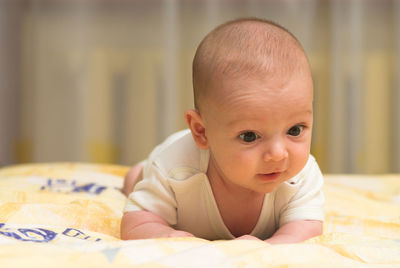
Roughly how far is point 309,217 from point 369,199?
20.0 inches

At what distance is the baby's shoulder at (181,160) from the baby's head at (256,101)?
0.12m

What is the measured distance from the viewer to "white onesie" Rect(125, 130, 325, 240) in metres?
1.01

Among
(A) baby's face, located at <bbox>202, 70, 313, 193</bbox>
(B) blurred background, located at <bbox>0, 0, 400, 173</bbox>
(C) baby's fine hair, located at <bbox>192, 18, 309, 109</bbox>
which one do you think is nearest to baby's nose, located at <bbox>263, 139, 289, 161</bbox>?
(A) baby's face, located at <bbox>202, 70, 313, 193</bbox>

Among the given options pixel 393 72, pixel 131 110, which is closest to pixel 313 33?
pixel 393 72

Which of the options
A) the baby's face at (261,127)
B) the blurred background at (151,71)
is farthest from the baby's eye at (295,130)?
the blurred background at (151,71)

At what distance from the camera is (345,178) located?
5.54 feet

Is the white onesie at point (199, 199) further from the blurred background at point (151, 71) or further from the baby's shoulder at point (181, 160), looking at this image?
the blurred background at point (151, 71)

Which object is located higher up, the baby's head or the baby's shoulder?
the baby's head

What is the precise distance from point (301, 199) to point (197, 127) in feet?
0.78

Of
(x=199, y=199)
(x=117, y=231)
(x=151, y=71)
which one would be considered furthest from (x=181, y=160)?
(x=151, y=71)

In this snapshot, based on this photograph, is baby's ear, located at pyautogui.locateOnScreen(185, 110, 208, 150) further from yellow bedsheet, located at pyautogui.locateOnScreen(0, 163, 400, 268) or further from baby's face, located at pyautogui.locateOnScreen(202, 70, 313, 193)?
yellow bedsheet, located at pyautogui.locateOnScreen(0, 163, 400, 268)

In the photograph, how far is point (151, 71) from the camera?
2.48 m

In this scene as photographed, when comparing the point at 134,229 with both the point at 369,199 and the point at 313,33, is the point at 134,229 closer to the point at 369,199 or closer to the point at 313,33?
the point at 369,199

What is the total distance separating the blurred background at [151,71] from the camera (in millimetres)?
2447
